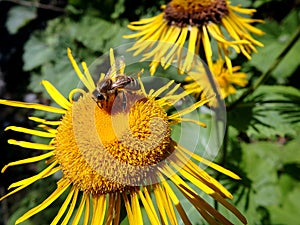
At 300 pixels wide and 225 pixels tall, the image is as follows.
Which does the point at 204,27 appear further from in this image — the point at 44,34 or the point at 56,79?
the point at 44,34

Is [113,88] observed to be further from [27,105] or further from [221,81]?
[221,81]

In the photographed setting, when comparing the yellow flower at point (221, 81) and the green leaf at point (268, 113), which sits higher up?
the yellow flower at point (221, 81)

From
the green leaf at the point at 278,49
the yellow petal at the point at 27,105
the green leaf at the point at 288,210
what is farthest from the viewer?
the green leaf at the point at 278,49

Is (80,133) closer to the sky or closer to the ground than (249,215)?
closer to the sky

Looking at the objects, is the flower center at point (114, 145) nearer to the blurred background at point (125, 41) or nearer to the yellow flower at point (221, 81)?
the blurred background at point (125, 41)

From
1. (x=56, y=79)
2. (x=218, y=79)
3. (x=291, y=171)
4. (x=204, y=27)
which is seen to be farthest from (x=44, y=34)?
(x=291, y=171)

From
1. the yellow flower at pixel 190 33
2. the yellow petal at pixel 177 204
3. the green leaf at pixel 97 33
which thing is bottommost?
the yellow petal at pixel 177 204

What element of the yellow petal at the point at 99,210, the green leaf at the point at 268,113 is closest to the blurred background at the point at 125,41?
the green leaf at the point at 268,113
